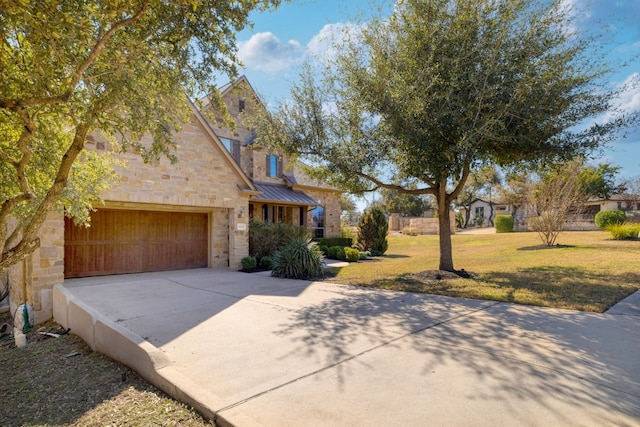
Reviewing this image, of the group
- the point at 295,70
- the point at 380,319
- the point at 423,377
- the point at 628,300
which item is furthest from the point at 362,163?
the point at 423,377

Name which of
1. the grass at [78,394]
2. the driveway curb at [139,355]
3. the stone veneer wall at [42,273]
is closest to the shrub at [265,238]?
the stone veneer wall at [42,273]

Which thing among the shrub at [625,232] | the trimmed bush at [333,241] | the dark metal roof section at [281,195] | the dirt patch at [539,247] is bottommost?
the dirt patch at [539,247]

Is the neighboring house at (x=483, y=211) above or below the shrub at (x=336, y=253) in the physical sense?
above

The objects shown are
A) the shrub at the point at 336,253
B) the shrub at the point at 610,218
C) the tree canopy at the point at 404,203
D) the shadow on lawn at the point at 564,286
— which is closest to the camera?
the shadow on lawn at the point at 564,286

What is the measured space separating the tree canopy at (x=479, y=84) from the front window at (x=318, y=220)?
12.4 m

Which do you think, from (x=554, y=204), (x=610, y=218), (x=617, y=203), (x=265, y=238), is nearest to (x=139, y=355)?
(x=265, y=238)

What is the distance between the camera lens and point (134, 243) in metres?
12.0

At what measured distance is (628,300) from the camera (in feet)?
22.5

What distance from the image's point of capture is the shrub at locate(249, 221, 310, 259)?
48.0ft

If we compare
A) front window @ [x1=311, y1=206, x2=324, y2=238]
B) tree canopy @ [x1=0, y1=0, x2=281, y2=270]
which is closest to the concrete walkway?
tree canopy @ [x1=0, y1=0, x2=281, y2=270]

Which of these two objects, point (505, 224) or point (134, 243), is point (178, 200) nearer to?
point (134, 243)

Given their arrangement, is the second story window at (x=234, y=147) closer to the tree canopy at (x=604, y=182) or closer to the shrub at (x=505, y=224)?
the shrub at (x=505, y=224)

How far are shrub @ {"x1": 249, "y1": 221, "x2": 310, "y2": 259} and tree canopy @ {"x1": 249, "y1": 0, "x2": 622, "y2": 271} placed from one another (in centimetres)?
717

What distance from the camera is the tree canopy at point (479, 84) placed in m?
8.09
